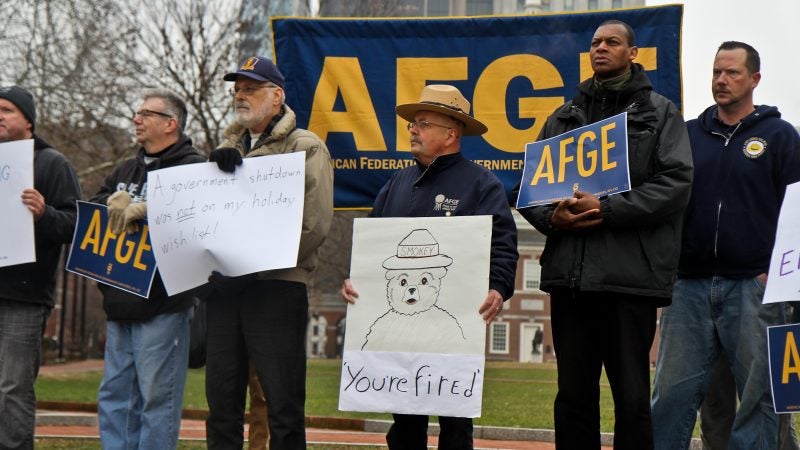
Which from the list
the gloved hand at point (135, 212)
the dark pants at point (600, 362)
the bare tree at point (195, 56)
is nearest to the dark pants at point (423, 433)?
the dark pants at point (600, 362)

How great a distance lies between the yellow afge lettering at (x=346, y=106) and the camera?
29.1 feet

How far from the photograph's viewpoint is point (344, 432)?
40.0 feet

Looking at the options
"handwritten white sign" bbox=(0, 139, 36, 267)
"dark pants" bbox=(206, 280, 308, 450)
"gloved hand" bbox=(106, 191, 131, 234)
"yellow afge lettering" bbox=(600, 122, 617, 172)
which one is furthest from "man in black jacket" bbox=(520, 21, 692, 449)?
→ "handwritten white sign" bbox=(0, 139, 36, 267)

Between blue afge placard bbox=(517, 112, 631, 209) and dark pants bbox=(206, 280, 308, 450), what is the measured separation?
4.82ft

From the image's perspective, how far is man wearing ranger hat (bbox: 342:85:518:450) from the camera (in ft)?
20.1

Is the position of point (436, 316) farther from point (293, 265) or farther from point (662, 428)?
point (662, 428)

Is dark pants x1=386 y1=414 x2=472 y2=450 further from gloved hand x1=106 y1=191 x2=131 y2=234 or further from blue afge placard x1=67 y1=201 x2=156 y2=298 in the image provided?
gloved hand x1=106 y1=191 x2=131 y2=234

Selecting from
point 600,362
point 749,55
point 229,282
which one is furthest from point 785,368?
point 229,282

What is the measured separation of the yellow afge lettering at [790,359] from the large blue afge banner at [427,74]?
123 inches

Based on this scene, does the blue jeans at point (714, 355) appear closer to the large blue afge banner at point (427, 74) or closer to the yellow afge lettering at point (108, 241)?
the large blue afge banner at point (427, 74)

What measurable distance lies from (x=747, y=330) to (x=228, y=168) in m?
3.05

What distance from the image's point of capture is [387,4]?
35.9m

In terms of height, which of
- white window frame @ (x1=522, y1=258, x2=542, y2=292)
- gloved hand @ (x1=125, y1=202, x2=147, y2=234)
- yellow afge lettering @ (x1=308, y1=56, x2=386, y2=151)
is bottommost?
gloved hand @ (x1=125, y1=202, x2=147, y2=234)

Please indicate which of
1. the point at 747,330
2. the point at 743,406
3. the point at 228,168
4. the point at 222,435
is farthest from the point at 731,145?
the point at 222,435
